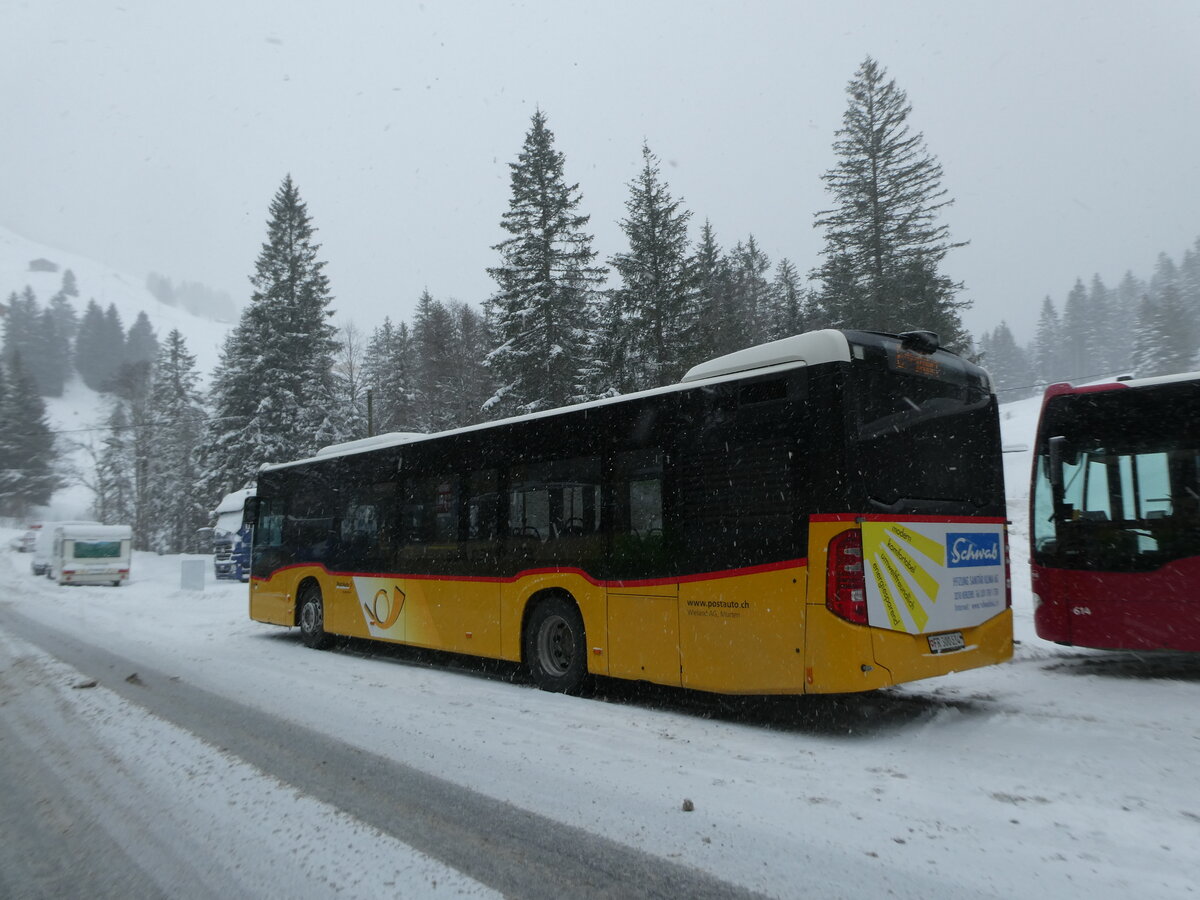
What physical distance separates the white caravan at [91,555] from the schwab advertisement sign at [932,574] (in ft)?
100

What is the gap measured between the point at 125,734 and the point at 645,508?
15.6 ft

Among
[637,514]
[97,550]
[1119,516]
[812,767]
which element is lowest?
[812,767]

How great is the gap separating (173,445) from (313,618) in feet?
183

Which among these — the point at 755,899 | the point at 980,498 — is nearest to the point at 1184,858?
the point at 755,899

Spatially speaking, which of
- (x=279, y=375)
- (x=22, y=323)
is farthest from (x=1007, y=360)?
(x=22, y=323)

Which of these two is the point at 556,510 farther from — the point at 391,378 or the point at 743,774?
the point at 391,378

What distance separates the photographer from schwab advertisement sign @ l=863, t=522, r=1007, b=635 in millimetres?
5605

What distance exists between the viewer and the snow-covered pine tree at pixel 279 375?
120 ft

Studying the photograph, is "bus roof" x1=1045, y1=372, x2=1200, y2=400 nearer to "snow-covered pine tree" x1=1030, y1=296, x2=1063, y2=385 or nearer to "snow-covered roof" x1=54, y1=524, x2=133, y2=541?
"snow-covered roof" x1=54, y1=524, x2=133, y2=541

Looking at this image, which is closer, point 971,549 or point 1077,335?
point 971,549

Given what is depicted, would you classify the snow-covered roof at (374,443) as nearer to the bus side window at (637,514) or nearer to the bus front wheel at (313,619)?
the bus front wheel at (313,619)

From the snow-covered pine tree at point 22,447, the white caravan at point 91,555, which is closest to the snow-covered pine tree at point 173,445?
the white caravan at point 91,555

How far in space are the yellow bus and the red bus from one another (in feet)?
5.53

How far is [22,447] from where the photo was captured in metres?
78.9
